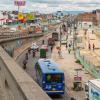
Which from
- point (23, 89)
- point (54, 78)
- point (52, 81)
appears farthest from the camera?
point (52, 81)

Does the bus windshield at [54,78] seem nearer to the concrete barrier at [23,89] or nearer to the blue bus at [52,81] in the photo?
the blue bus at [52,81]

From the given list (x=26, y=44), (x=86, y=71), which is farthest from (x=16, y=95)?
(x=26, y=44)

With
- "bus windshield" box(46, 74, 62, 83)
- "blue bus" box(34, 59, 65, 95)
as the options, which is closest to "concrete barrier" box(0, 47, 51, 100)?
"blue bus" box(34, 59, 65, 95)

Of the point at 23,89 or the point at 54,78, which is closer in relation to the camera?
the point at 23,89

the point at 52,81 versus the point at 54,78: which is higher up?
the point at 54,78

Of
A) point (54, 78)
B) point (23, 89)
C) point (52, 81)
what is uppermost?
point (23, 89)

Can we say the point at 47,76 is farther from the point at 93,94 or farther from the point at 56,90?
the point at 93,94

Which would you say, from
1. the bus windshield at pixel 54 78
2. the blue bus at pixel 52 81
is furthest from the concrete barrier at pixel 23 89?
the bus windshield at pixel 54 78

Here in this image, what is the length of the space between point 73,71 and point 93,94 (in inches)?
1104

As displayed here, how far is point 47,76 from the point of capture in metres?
29.2

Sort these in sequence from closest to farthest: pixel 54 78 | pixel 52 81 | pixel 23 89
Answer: pixel 23 89 < pixel 54 78 < pixel 52 81

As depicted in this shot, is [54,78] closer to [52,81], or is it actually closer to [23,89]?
[52,81]

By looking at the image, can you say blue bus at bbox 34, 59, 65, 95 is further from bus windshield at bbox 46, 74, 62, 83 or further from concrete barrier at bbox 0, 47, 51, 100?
concrete barrier at bbox 0, 47, 51, 100

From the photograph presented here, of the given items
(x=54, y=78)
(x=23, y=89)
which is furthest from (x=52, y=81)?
(x=23, y=89)
